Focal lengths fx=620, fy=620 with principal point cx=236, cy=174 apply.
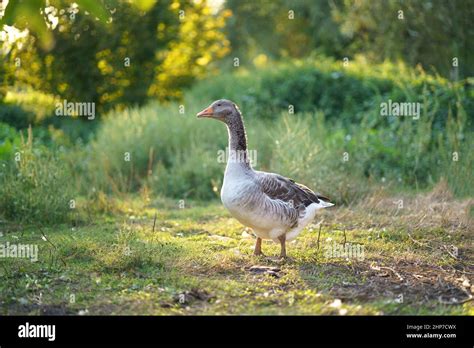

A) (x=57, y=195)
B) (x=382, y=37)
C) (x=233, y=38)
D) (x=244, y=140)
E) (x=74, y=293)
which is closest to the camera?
(x=74, y=293)

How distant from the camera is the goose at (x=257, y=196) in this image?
6832 mm

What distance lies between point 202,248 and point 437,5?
11139 millimetres

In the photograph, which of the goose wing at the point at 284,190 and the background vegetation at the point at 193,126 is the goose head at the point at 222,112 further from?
the background vegetation at the point at 193,126

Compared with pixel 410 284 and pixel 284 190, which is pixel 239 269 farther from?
pixel 410 284

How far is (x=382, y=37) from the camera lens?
1866cm

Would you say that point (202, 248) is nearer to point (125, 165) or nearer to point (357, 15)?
point (125, 165)
